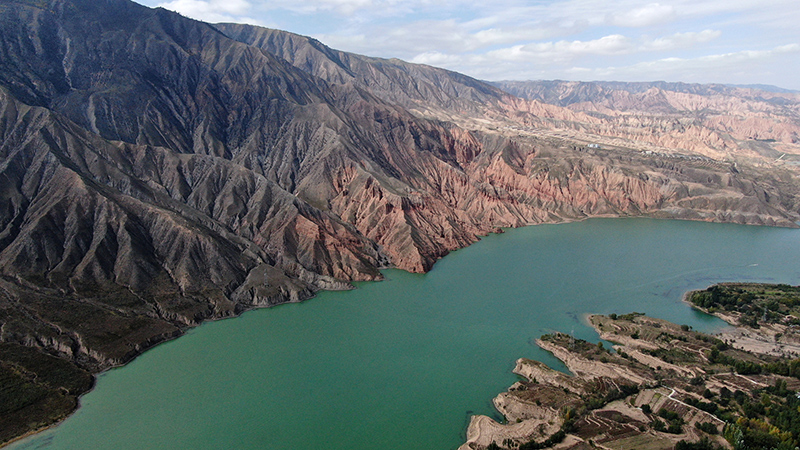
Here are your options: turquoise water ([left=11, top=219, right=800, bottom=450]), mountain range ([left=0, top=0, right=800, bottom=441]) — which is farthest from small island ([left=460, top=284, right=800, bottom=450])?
mountain range ([left=0, top=0, right=800, bottom=441])

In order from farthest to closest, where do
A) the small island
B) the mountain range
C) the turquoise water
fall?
the mountain range, the turquoise water, the small island

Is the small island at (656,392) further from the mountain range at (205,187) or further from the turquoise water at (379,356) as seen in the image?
the mountain range at (205,187)

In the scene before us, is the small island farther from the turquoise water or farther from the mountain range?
the mountain range

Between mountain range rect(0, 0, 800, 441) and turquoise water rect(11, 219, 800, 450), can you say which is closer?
turquoise water rect(11, 219, 800, 450)

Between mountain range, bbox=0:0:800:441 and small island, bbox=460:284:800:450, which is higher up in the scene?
mountain range, bbox=0:0:800:441

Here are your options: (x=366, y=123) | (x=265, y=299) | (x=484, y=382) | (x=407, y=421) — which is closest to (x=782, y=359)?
(x=484, y=382)

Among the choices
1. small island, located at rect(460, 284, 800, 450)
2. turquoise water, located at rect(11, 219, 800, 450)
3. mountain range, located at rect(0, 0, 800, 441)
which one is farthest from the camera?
mountain range, located at rect(0, 0, 800, 441)
